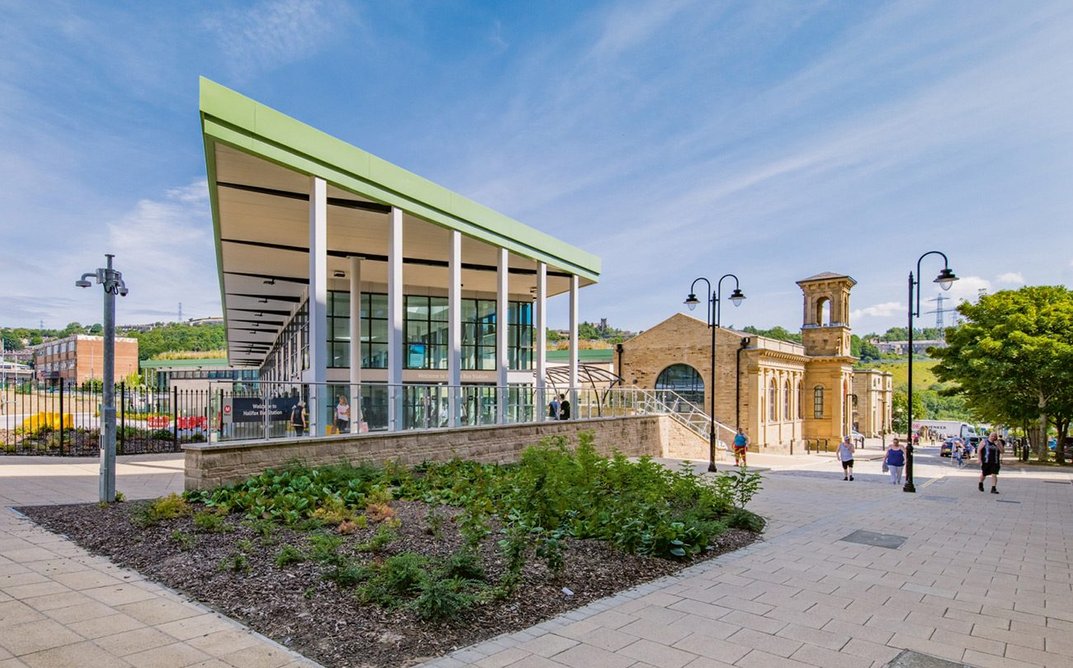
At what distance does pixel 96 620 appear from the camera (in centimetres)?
486

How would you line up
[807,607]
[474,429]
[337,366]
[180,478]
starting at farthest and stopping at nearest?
[337,366]
[474,429]
[180,478]
[807,607]

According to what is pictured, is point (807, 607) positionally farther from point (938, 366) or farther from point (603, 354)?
point (603, 354)

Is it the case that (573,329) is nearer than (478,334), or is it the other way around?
(573,329)

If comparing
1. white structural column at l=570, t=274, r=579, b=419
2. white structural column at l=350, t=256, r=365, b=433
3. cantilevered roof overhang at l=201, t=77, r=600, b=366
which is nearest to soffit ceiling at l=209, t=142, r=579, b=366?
cantilevered roof overhang at l=201, t=77, r=600, b=366

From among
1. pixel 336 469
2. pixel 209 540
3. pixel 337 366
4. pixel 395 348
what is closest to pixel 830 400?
pixel 337 366

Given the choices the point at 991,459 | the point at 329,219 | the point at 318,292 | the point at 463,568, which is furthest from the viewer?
the point at 991,459

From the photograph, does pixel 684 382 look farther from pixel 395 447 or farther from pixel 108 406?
pixel 108 406

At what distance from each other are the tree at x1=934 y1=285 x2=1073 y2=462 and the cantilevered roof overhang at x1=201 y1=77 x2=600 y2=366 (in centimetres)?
2047

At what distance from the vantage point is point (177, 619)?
4.93 meters

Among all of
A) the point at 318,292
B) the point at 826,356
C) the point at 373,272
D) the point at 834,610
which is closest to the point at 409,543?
the point at 834,610

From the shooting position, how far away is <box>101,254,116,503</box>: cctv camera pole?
→ 29.5ft

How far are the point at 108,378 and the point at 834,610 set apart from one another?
1026 centimetres

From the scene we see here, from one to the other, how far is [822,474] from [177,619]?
21.3 metres

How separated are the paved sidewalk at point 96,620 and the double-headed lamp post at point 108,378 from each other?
4.68 ft
